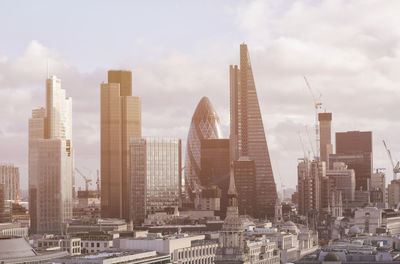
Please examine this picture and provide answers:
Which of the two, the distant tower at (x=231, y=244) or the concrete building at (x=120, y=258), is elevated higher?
the distant tower at (x=231, y=244)

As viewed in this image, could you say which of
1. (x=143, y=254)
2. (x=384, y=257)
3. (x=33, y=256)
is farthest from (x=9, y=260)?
(x=384, y=257)

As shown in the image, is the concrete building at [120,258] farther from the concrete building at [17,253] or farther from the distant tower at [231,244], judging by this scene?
the distant tower at [231,244]

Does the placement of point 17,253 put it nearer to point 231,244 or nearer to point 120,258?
point 120,258

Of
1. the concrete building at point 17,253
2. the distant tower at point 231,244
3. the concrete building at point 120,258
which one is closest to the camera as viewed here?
the concrete building at point 120,258

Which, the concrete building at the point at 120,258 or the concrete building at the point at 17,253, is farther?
the concrete building at the point at 17,253

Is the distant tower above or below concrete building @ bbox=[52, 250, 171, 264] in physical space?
above

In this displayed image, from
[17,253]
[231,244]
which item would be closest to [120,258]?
[17,253]

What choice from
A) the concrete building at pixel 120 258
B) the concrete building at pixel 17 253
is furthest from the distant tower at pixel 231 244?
the concrete building at pixel 17 253

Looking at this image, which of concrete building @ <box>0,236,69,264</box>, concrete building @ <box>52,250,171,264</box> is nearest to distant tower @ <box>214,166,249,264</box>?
concrete building @ <box>52,250,171,264</box>

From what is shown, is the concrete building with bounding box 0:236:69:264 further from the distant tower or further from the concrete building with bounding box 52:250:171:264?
the distant tower

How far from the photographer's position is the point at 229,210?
168625mm

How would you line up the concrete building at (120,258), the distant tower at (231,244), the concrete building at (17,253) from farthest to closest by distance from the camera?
the concrete building at (17,253)
the distant tower at (231,244)
the concrete building at (120,258)

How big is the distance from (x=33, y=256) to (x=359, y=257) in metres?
52.5

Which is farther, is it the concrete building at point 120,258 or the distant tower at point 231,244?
the distant tower at point 231,244
